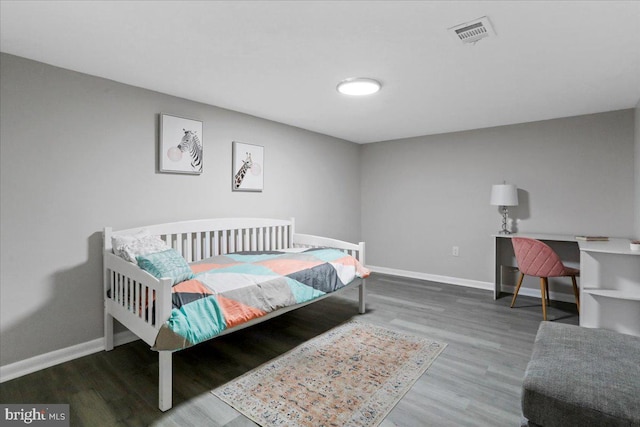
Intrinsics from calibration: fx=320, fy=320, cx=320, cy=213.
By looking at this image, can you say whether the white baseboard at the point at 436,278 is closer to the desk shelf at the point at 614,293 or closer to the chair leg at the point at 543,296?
the chair leg at the point at 543,296

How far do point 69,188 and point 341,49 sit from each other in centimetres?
223

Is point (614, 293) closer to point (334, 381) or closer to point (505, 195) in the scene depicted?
point (505, 195)

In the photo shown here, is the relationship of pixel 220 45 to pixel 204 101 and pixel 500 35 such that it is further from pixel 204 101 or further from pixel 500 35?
pixel 500 35

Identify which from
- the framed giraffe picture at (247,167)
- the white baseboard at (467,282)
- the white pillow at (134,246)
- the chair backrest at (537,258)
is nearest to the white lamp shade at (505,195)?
the chair backrest at (537,258)

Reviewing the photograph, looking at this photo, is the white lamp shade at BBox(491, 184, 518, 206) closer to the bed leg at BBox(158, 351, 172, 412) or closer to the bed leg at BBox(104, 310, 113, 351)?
the bed leg at BBox(158, 351, 172, 412)

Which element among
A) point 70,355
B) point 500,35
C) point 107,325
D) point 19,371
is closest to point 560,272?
point 500,35

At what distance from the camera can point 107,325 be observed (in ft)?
8.26

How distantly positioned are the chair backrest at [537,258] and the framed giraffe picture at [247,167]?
293 centimetres

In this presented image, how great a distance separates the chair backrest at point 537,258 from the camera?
3.18 metres

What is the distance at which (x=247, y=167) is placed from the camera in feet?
12.1

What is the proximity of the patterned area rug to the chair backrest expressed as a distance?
1.49 meters

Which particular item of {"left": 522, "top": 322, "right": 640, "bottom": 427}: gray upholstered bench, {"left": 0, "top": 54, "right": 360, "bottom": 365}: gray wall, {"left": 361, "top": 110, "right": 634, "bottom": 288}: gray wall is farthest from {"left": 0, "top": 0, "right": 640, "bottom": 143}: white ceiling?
{"left": 522, "top": 322, "right": 640, "bottom": 427}: gray upholstered bench

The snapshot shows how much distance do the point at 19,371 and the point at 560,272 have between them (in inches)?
180

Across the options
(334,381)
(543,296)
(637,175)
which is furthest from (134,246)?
(637,175)
